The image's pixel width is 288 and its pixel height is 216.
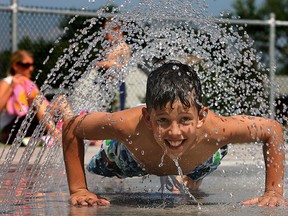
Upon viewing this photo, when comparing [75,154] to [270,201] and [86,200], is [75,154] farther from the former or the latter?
[270,201]

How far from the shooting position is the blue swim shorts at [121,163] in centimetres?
497

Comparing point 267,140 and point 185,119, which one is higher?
point 185,119

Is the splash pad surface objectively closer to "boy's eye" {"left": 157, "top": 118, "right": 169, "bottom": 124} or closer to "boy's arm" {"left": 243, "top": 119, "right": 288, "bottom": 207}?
"boy's arm" {"left": 243, "top": 119, "right": 288, "bottom": 207}

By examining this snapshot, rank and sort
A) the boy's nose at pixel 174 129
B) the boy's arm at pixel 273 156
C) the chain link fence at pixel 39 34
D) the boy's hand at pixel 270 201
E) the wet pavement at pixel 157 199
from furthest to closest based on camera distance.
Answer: the chain link fence at pixel 39 34 < the boy's arm at pixel 273 156 < the boy's hand at pixel 270 201 < the wet pavement at pixel 157 199 < the boy's nose at pixel 174 129

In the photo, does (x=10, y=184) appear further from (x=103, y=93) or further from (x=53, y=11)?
(x=53, y=11)

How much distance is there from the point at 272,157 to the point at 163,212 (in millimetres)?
780

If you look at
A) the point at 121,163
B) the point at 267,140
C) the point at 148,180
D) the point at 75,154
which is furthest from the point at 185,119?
the point at 148,180

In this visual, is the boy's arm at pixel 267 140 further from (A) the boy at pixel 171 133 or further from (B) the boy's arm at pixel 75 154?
(B) the boy's arm at pixel 75 154

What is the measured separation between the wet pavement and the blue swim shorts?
0.14 meters

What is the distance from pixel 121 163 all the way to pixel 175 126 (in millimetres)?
1020

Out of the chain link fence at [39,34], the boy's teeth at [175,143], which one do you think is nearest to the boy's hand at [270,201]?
the boy's teeth at [175,143]

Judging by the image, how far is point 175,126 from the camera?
13.6 feet

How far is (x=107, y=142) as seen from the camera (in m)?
5.30

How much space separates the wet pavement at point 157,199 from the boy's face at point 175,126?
333 millimetres
